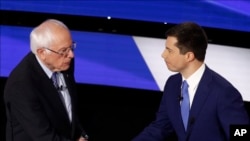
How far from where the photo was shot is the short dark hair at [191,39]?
225cm

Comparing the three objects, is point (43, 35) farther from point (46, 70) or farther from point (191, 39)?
point (191, 39)

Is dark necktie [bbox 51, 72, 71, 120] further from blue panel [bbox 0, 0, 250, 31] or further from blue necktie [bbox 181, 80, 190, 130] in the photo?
blue panel [bbox 0, 0, 250, 31]

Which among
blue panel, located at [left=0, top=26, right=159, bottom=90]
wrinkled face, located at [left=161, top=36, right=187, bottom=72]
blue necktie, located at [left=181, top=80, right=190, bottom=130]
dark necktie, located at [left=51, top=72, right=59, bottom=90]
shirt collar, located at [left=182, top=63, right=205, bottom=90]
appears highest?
wrinkled face, located at [left=161, top=36, right=187, bottom=72]

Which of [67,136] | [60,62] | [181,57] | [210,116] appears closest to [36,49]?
[60,62]

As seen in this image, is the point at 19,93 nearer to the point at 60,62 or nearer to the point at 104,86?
the point at 60,62

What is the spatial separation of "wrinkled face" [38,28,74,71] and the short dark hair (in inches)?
19.0

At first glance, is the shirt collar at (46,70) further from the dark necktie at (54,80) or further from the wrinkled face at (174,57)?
the wrinkled face at (174,57)

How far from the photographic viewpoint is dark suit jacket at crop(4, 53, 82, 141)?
7.05 feet

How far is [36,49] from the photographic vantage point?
2262mm

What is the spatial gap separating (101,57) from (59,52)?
1660mm

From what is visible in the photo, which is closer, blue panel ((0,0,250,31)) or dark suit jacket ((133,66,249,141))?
dark suit jacket ((133,66,249,141))

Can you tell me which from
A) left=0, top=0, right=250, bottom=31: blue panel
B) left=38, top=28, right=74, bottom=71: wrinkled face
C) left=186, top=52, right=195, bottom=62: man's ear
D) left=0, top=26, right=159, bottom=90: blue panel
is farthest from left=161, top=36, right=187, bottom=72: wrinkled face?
left=0, top=26, right=159, bottom=90: blue panel

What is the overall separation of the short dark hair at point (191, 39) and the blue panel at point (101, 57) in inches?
64.0

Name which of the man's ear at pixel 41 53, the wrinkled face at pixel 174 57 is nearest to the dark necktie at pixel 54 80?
the man's ear at pixel 41 53
